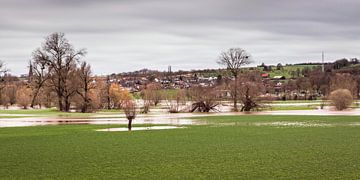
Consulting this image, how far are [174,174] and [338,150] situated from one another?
370 inches

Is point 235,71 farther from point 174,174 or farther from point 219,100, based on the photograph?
point 174,174

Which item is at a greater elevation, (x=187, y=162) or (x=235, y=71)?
(x=235, y=71)

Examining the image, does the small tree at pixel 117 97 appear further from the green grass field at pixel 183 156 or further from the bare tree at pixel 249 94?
the green grass field at pixel 183 156

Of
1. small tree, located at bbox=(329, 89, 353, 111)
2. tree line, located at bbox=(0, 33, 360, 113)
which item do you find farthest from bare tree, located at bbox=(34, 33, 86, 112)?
small tree, located at bbox=(329, 89, 353, 111)

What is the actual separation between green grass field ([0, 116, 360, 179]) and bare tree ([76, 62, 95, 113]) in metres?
49.3

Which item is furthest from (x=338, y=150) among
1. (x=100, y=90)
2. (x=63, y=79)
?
(x=100, y=90)

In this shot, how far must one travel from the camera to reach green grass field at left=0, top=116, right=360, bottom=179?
17.1m

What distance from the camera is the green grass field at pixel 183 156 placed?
1708 centimetres

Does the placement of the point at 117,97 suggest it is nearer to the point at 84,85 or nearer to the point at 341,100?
the point at 84,85

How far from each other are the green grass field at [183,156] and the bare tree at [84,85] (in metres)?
49.3

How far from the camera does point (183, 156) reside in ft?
70.8

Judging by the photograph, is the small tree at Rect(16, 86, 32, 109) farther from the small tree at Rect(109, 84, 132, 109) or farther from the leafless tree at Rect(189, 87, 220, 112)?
the leafless tree at Rect(189, 87, 220, 112)

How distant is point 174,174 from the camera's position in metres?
17.0

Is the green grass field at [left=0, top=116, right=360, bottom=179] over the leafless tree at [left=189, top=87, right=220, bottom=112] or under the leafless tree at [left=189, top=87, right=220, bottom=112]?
under
